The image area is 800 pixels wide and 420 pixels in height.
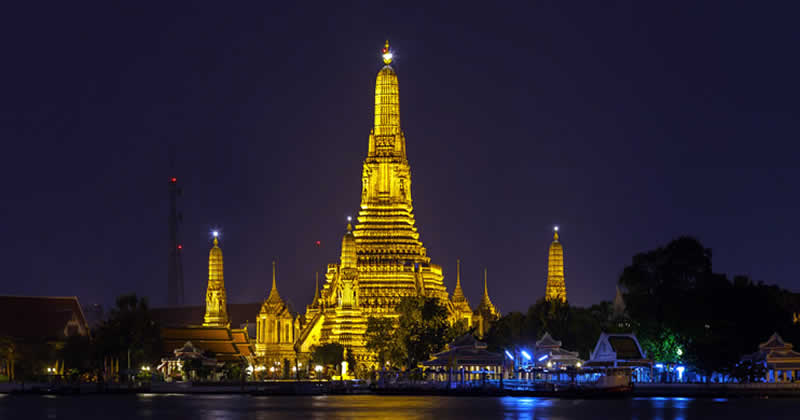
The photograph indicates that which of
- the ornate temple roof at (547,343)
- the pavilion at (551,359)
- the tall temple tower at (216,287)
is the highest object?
the tall temple tower at (216,287)

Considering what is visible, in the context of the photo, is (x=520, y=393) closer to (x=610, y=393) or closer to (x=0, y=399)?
(x=610, y=393)

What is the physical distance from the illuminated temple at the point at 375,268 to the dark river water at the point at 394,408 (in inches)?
1415

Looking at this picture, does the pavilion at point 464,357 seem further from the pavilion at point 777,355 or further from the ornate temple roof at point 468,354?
the pavilion at point 777,355

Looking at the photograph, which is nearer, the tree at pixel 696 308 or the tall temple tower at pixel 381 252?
the tree at pixel 696 308

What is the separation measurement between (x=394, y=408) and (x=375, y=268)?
56.0 metres

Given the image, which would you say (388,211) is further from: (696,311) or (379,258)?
(696,311)

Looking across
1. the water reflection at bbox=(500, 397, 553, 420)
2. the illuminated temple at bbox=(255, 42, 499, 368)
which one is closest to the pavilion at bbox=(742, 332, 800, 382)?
the water reflection at bbox=(500, 397, 553, 420)

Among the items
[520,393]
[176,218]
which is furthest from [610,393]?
[176,218]

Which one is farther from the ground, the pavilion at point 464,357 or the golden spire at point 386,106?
the golden spire at point 386,106

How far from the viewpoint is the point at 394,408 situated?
8650 cm

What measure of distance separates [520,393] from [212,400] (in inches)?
802

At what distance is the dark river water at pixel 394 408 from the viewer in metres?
79.7

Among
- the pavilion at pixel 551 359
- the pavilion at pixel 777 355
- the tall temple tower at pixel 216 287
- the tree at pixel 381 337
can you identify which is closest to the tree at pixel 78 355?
the tree at pixel 381 337

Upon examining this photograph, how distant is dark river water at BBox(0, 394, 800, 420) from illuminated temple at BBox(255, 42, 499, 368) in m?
35.9
